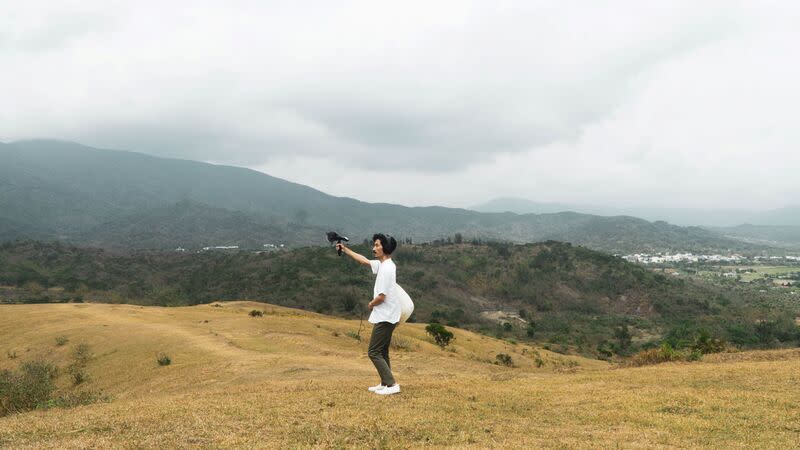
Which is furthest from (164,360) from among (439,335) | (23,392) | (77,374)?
(439,335)

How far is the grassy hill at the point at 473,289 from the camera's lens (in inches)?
2901

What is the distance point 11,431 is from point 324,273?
89600 millimetres

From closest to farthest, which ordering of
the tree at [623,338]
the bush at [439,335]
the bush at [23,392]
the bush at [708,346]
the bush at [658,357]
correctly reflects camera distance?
1. the bush at [23,392]
2. the bush at [658,357]
3. the bush at [708,346]
4. the bush at [439,335]
5. the tree at [623,338]

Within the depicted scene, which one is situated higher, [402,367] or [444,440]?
[444,440]

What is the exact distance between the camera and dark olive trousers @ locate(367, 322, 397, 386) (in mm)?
9352

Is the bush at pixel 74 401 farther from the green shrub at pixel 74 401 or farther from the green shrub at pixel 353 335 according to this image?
the green shrub at pixel 353 335

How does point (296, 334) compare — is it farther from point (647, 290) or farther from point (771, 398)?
point (647, 290)

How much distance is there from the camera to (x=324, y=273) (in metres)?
97.0

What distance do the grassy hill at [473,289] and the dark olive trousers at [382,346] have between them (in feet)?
172

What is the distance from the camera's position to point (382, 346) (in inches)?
373

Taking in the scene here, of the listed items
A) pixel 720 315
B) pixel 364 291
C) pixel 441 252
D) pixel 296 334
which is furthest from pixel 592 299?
pixel 296 334

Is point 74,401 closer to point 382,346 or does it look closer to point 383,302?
point 382,346

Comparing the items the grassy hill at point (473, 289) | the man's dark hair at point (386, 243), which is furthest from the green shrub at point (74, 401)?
the grassy hill at point (473, 289)

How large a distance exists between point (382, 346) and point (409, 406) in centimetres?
118
